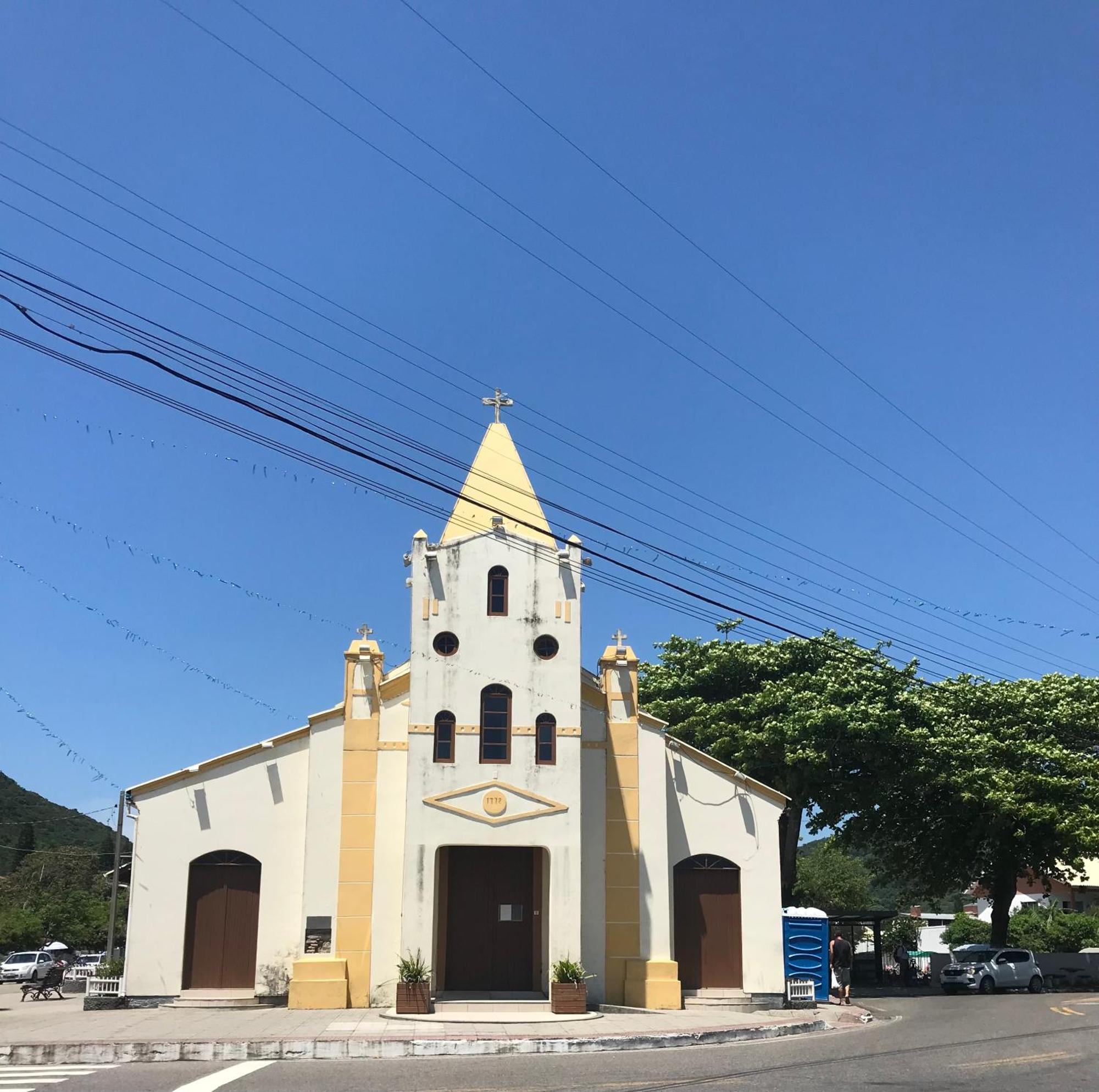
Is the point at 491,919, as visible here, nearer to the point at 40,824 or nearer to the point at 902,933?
the point at 902,933

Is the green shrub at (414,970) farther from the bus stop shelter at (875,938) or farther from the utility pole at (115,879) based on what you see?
the bus stop shelter at (875,938)

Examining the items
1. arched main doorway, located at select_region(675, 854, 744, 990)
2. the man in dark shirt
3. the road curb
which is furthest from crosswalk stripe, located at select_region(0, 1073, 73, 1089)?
the man in dark shirt

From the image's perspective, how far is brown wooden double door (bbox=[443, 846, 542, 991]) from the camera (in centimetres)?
2389

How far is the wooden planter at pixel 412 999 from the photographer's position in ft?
68.0

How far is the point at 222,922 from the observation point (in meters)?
23.6

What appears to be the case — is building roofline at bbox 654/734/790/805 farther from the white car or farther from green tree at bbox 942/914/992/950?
green tree at bbox 942/914/992/950

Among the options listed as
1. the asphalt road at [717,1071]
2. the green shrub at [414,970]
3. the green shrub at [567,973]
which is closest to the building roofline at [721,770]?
the green shrub at [567,973]

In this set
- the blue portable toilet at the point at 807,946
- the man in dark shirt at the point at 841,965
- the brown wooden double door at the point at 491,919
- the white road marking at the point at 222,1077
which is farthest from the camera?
the man in dark shirt at the point at 841,965

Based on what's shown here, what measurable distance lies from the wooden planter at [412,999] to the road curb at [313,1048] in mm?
3402

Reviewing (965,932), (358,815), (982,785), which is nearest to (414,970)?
(358,815)

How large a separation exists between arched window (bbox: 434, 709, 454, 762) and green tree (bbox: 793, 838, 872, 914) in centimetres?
5452

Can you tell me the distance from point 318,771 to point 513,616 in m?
5.35

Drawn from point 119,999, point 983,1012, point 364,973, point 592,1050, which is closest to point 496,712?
point 364,973

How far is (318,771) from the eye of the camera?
2400 cm
